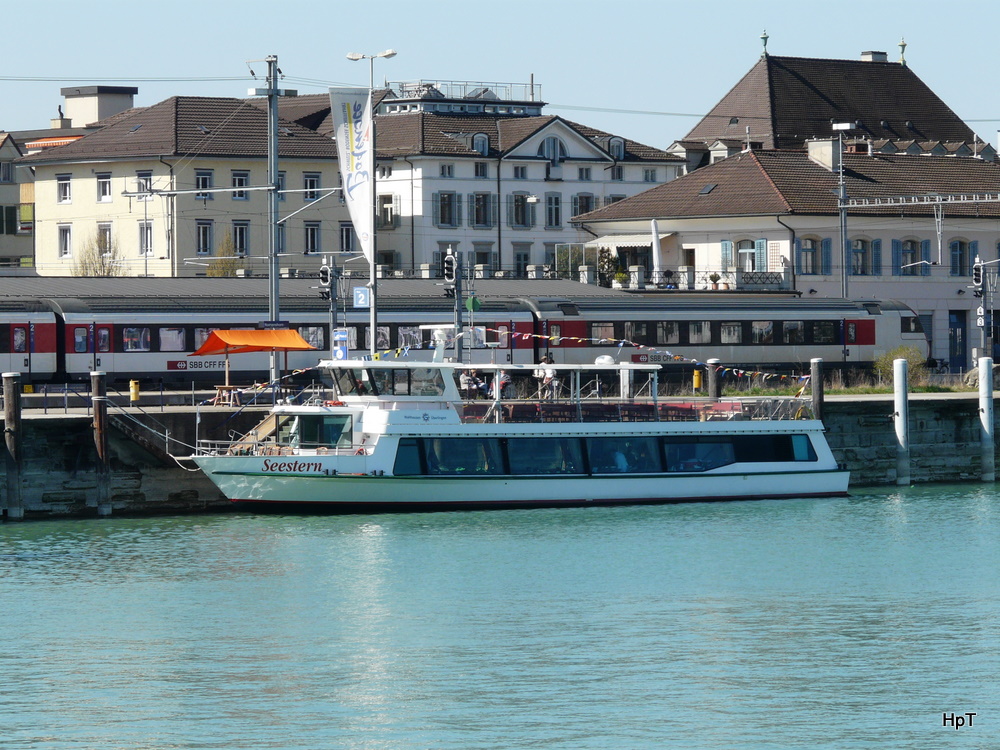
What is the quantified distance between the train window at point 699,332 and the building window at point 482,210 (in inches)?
1328

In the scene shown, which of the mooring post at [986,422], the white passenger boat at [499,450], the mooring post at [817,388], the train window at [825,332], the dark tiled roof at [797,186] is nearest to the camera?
the white passenger boat at [499,450]

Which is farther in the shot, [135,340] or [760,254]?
[760,254]

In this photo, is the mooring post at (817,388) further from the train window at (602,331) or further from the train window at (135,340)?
the train window at (135,340)

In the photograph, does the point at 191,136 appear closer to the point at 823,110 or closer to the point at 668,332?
the point at 668,332

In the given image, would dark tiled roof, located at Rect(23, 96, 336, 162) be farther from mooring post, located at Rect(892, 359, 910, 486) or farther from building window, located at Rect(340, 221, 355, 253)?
mooring post, located at Rect(892, 359, 910, 486)

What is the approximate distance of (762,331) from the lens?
6494 cm

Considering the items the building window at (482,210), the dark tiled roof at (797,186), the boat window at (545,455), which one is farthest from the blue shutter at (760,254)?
the boat window at (545,455)

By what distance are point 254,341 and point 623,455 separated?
1096 centimetres

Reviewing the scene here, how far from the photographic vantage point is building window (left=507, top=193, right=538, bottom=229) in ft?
321

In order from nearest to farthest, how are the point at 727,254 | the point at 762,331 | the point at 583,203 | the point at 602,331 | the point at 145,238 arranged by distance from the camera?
1. the point at 602,331
2. the point at 762,331
3. the point at 727,254
4. the point at 145,238
5. the point at 583,203

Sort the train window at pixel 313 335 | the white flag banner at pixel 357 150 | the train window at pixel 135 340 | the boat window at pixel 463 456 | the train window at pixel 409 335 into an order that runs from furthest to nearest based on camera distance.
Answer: the train window at pixel 409 335, the train window at pixel 313 335, the train window at pixel 135 340, the white flag banner at pixel 357 150, the boat window at pixel 463 456

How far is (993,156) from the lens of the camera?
359ft

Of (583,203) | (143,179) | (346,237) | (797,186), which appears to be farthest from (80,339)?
(583,203)

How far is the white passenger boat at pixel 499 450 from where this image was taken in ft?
135
